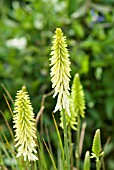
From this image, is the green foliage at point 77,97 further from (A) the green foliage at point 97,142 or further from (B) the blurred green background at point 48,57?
(B) the blurred green background at point 48,57

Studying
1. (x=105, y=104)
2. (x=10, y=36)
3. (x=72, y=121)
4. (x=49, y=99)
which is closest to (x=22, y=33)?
(x=10, y=36)

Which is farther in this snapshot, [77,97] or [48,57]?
[48,57]

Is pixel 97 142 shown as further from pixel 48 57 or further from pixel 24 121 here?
pixel 48 57

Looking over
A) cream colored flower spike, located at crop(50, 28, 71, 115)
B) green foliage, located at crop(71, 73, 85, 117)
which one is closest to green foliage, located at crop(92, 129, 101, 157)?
cream colored flower spike, located at crop(50, 28, 71, 115)

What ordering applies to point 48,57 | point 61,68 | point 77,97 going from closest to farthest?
point 61,68
point 77,97
point 48,57

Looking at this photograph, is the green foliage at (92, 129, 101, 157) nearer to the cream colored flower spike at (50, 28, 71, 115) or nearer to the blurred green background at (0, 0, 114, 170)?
the cream colored flower spike at (50, 28, 71, 115)

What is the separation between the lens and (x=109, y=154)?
381cm

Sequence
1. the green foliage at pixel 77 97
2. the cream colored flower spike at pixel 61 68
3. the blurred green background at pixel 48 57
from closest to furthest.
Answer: the cream colored flower spike at pixel 61 68 < the green foliage at pixel 77 97 < the blurred green background at pixel 48 57

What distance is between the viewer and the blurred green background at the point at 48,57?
12.0ft

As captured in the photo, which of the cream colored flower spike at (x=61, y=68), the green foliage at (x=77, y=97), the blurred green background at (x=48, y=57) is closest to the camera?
the cream colored flower spike at (x=61, y=68)

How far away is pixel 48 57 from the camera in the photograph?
3.75 m

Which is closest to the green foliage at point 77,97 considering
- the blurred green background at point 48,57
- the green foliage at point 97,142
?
the green foliage at point 97,142

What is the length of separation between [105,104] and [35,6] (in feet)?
2.98

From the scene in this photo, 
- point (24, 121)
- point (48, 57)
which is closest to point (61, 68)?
point (24, 121)
